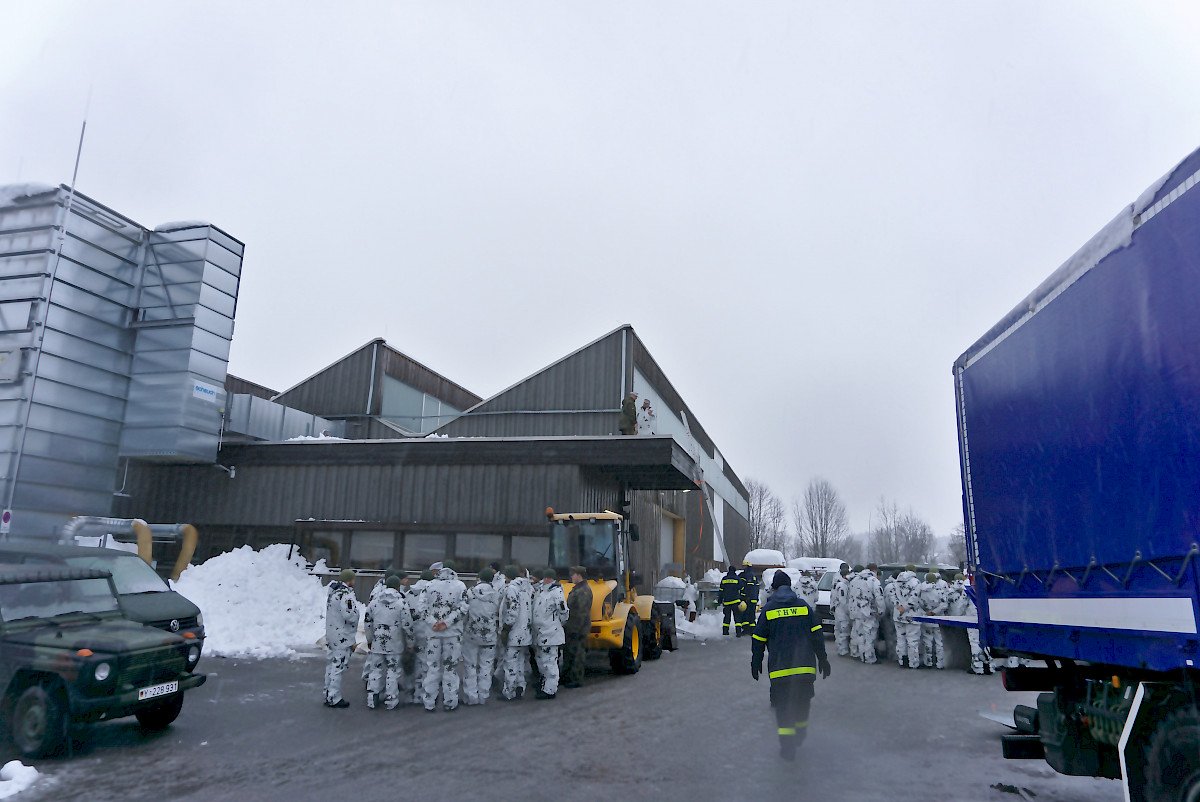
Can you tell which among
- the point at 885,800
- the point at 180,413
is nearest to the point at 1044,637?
the point at 885,800

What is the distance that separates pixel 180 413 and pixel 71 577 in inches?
532

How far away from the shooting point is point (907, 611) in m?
13.6

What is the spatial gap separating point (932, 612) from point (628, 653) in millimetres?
5988

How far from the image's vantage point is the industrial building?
17875 mm

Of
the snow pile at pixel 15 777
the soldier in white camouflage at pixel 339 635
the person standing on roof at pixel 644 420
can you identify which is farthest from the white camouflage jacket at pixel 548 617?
the person standing on roof at pixel 644 420

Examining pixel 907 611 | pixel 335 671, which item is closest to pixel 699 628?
pixel 907 611

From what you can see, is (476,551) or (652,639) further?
(476,551)

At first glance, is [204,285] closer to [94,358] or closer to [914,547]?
[94,358]

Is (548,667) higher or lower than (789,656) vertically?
lower

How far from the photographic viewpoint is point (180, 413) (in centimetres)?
1967

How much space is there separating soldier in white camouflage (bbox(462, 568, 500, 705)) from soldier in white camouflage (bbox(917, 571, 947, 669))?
8.36m

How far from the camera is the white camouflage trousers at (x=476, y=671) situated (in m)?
9.69

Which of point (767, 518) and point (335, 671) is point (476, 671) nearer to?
point (335, 671)

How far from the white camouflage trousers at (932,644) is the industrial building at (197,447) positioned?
23.1ft
